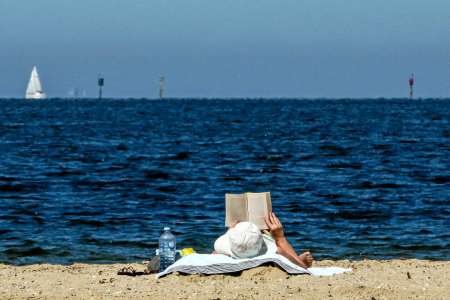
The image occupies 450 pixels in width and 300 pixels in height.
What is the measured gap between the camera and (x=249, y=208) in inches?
457

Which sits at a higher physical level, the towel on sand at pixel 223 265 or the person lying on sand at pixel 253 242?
the person lying on sand at pixel 253 242

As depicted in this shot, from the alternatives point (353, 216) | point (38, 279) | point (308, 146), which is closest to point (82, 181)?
point (353, 216)

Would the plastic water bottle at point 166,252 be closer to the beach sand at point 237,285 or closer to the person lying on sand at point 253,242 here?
the beach sand at point 237,285

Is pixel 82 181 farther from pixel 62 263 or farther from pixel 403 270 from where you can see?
pixel 403 270

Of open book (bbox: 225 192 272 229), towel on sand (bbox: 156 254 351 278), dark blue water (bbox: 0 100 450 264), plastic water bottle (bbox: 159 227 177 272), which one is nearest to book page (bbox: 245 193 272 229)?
open book (bbox: 225 192 272 229)

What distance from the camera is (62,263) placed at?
15016 millimetres

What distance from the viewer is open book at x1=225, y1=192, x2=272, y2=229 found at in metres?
11.5

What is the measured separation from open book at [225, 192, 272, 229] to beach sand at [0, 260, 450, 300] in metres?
0.57

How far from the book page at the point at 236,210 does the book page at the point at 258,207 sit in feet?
0.18

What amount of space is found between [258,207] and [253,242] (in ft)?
1.44

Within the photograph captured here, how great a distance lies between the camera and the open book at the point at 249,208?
1152 centimetres

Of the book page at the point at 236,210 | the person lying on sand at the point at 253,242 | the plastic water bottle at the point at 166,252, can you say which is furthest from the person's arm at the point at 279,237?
the plastic water bottle at the point at 166,252

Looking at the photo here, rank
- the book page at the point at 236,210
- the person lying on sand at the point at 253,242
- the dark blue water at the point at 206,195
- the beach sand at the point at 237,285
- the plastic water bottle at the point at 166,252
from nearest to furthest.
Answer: the beach sand at the point at 237,285, the person lying on sand at the point at 253,242, the book page at the point at 236,210, the plastic water bottle at the point at 166,252, the dark blue water at the point at 206,195

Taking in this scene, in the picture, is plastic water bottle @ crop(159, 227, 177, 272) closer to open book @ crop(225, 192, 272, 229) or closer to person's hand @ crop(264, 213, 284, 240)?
open book @ crop(225, 192, 272, 229)
